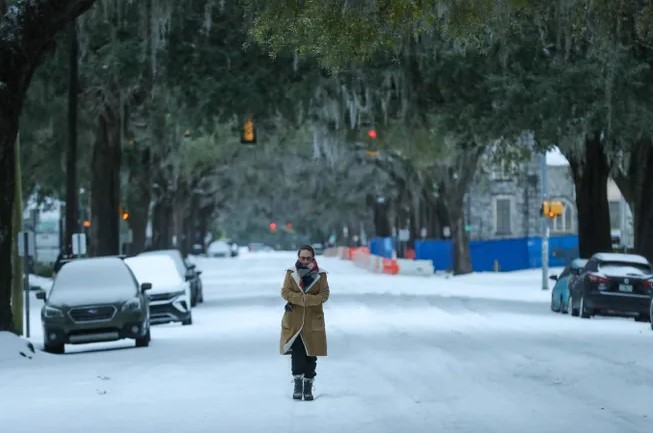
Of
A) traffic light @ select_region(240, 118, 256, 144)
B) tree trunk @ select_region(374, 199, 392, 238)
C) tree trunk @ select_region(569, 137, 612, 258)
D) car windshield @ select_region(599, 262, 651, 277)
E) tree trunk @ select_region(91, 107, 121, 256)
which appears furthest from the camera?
tree trunk @ select_region(374, 199, 392, 238)

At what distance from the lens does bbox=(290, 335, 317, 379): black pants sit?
1619 centimetres

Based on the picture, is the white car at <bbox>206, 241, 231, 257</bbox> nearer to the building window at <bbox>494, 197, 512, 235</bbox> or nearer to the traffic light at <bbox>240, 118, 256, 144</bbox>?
the building window at <bbox>494, 197, 512, 235</bbox>

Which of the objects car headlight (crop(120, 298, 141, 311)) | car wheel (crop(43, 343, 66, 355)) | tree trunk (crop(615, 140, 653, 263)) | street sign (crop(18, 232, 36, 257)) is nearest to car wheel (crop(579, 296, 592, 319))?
tree trunk (crop(615, 140, 653, 263))

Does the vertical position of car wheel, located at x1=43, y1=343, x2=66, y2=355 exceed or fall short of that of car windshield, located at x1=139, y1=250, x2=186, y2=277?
it falls short

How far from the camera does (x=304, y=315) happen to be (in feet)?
53.8

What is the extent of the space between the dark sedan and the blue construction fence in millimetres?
43484

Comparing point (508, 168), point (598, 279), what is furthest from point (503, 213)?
point (598, 279)

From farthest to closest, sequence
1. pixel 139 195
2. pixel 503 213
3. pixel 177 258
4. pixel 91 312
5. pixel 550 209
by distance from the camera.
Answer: pixel 503 213, pixel 139 195, pixel 550 209, pixel 177 258, pixel 91 312

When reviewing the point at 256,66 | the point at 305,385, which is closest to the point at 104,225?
the point at 256,66

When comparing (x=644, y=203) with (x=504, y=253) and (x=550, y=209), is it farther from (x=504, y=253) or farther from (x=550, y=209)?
(x=504, y=253)

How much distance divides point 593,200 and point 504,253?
3894 centimetres

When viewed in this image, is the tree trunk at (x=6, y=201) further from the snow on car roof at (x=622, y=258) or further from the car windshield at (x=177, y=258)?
the snow on car roof at (x=622, y=258)

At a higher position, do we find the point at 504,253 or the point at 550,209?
the point at 550,209

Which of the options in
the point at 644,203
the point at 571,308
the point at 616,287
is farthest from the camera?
the point at 644,203
